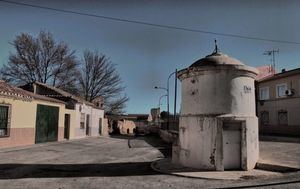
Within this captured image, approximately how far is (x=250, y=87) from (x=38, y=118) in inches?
667

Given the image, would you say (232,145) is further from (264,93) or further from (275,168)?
(264,93)

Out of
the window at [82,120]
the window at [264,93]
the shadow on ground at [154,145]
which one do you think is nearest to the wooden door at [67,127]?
the window at [82,120]

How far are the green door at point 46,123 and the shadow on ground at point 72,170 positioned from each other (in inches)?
455

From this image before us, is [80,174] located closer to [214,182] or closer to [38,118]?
[214,182]

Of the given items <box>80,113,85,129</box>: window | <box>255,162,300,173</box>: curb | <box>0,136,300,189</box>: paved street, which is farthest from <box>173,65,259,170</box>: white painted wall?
<box>80,113,85,129</box>: window

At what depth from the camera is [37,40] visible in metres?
45.3

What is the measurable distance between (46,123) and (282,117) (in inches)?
840

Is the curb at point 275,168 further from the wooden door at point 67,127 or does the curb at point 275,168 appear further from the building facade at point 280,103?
the wooden door at point 67,127

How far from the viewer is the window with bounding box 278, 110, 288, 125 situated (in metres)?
30.4

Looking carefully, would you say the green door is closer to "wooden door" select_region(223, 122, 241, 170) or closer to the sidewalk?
the sidewalk

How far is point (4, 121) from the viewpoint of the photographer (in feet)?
66.5

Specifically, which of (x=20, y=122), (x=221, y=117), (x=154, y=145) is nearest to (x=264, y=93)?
(x=154, y=145)

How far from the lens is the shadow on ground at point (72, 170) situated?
11.4 meters

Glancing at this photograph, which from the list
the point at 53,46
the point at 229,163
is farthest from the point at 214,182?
the point at 53,46
